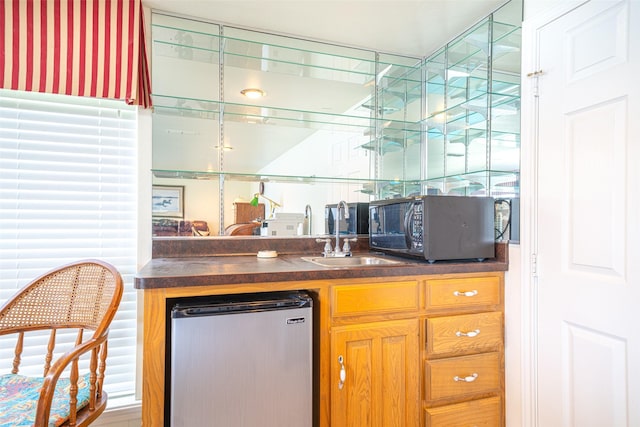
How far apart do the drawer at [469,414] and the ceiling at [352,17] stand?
2.06 meters

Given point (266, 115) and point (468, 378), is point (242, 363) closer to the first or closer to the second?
point (468, 378)

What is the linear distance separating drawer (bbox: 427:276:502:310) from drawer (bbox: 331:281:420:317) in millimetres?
89

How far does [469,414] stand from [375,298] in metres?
0.76

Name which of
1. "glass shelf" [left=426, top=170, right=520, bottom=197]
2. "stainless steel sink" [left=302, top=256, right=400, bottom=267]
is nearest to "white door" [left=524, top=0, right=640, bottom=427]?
"glass shelf" [left=426, top=170, right=520, bottom=197]

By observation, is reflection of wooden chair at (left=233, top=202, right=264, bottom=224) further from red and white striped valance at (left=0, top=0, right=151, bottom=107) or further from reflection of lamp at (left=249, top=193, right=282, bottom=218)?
red and white striped valance at (left=0, top=0, right=151, bottom=107)

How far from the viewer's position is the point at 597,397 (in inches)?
55.4

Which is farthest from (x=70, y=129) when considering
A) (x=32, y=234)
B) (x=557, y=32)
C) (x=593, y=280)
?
(x=593, y=280)

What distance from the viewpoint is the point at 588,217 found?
1.44 metres

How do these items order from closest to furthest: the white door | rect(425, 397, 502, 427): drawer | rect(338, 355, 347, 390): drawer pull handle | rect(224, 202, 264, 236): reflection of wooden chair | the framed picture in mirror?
1. the white door
2. rect(338, 355, 347, 390): drawer pull handle
3. rect(425, 397, 502, 427): drawer
4. the framed picture in mirror
5. rect(224, 202, 264, 236): reflection of wooden chair

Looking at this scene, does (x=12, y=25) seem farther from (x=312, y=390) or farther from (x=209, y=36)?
(x=312, y=390)

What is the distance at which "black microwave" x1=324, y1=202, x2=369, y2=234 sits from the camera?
236 centimetres

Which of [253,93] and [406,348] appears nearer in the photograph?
[406,348]

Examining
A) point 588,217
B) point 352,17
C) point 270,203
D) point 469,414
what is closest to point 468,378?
point 469,414

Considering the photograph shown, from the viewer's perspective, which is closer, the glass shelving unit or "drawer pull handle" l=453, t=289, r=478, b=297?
"drawer pull handle" l=453, t=289, r=478, b=297
